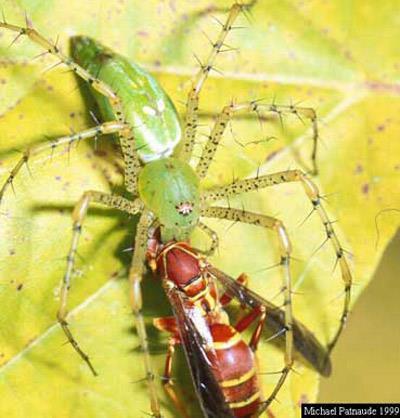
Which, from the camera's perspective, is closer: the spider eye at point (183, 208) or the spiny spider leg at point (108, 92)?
the spiny spider leg at point (108, 92)

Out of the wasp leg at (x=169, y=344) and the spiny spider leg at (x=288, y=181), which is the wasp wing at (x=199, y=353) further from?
the spiny spider leg at (x=288, y=181)

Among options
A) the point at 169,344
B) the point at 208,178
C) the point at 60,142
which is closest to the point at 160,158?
the point at 208,178

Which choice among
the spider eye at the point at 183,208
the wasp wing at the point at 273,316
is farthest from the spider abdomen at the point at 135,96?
the wasp wing at the point at 273,316

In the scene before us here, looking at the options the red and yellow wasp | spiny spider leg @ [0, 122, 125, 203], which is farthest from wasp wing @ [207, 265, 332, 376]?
spiny spider leg @ [0, 122, 125, 203]

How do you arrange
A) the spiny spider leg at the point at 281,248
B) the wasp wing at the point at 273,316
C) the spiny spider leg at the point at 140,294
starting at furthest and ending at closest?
1. the wasp wing at the point at 273,316
2. the spiny spider leg at the point at 281,248
3. the spiny spider leg at the point at 140,294

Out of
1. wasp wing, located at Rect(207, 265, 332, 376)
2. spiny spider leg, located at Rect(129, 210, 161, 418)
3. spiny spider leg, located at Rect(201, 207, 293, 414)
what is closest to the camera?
spiny spider leg, located at Rect(129, 210, 161, 418)

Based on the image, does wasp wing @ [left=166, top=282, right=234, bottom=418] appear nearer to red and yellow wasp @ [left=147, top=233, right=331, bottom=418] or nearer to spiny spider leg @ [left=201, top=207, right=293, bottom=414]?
red and yellow wasp @ [left=147, top=233, right=331, bottom=418]
